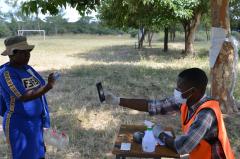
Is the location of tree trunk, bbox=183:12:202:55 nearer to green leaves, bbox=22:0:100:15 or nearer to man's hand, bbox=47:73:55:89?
green leaves, bbox=22:0:100:15

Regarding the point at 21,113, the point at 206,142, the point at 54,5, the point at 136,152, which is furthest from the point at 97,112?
the point at 206,142

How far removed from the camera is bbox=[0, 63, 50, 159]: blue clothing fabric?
11.3ft

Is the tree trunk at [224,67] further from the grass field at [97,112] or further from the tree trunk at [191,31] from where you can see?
the tree trunk at [191,31]

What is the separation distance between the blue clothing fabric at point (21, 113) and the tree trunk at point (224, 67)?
178 inches

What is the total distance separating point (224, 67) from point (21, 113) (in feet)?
15.7

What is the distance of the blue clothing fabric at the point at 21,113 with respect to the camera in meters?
3.45

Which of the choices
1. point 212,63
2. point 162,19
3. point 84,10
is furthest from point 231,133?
point 162,19

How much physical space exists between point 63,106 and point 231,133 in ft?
11.6

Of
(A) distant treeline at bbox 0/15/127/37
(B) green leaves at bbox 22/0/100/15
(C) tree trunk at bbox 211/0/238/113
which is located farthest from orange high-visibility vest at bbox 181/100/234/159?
(A) distant treeline at bbox 0/15/127/37

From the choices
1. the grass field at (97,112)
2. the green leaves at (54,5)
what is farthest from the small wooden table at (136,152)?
the green leaves at (54,5)

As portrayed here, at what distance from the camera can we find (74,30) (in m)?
86.2

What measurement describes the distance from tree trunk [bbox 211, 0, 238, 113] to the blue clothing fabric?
4517mm

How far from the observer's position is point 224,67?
731 centimetres

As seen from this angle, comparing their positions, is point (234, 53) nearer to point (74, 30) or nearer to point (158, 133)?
point (158, 133)
